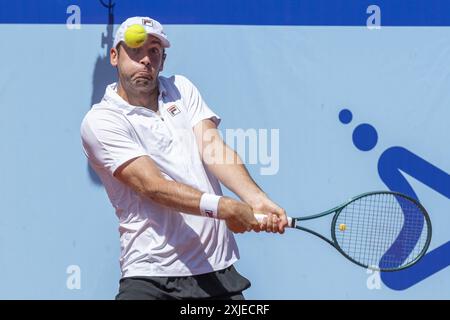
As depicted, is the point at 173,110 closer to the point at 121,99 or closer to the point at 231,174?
the point at 121,99

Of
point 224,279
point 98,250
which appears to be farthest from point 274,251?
point 224,279

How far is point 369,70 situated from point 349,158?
1.51 feet

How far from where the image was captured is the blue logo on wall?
6.36 meters

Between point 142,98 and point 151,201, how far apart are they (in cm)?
46

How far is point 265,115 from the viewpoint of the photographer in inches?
251

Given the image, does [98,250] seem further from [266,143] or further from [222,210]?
[222,210]

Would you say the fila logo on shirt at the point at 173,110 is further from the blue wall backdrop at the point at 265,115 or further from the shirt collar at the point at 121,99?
the blue wall backdrop at the point at 265,115

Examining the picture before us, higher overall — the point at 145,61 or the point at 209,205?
the point at 145,61

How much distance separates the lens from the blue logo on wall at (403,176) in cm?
636

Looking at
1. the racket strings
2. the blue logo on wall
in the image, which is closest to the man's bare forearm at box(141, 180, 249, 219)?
the racket strings

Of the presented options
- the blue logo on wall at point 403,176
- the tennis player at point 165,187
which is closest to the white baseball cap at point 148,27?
the tennis player at point 165,187

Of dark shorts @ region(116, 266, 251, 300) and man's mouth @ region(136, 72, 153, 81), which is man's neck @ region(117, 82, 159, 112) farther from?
dark shorts @ region(116, 266, 251, 300)

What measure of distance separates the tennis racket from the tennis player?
64 centimetres

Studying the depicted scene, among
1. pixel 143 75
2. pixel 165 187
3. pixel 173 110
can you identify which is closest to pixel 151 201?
pixel 165 187
